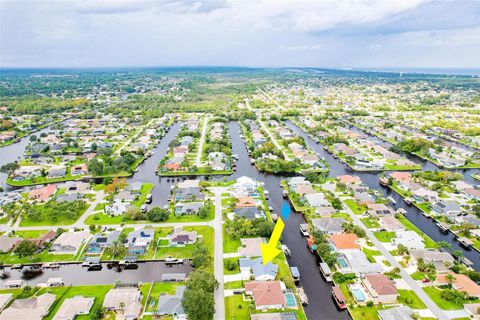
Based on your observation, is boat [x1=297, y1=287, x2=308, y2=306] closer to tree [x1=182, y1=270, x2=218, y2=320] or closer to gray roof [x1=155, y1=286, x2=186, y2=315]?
tree [x1=182, y1=270, x2=218, y2=320]

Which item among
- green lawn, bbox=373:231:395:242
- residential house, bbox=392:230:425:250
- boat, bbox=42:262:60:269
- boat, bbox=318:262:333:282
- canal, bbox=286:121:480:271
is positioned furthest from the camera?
green lawn, bbox=373:231:395:242

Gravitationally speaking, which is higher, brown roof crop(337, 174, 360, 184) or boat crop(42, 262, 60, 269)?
brown roof crop(337, 174, 360, 184)

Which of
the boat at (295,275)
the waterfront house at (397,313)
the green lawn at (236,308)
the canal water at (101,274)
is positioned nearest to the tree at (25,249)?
the canal water at (101,274)

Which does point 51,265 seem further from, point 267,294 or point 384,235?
point 384,235

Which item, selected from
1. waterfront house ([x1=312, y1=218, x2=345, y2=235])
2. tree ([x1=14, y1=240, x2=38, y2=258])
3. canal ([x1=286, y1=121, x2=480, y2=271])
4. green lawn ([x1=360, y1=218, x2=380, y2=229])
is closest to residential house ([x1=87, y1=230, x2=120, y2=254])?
tree ([x1=14, y1=240, x2=38, y2=258])

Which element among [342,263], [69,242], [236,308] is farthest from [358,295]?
[69,242]

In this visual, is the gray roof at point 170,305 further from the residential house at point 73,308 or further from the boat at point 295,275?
the boat at point 295,275
